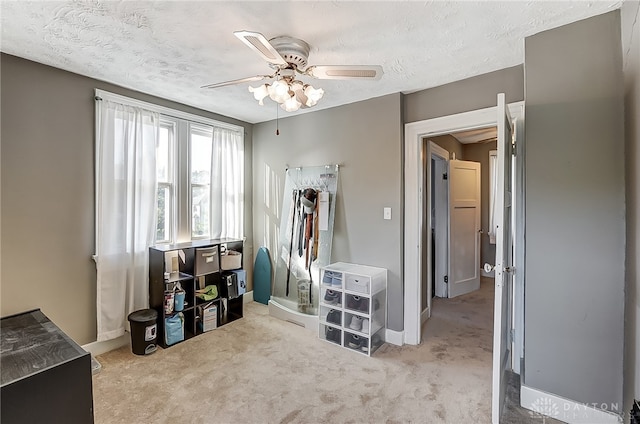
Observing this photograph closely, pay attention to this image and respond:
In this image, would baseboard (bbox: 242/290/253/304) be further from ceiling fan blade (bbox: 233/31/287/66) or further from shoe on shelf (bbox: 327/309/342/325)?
ceiling fan blade (bbox: 233/31/287/66)

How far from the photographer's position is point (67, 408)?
1.33 meters

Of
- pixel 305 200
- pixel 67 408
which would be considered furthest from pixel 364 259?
pixel 67 408

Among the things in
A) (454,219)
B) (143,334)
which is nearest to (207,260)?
(143,334)

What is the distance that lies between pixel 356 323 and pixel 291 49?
2.33 m

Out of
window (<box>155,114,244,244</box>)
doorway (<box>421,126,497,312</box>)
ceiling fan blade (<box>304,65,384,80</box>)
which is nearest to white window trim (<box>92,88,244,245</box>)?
window (<box>155,114,244,244</box>)

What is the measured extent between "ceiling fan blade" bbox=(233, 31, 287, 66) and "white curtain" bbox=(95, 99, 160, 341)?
76.1 inches

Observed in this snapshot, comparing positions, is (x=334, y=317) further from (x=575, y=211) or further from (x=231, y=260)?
(x=575, y=211)

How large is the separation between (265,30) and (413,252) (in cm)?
224

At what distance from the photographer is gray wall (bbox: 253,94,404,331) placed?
289cm

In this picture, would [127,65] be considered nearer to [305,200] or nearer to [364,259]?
[305,200]

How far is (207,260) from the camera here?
315 cm

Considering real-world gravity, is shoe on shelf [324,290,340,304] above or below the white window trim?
below

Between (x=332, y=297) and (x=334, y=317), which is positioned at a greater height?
(x=332, y=297)

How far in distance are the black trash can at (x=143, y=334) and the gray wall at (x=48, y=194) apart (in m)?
0.36
